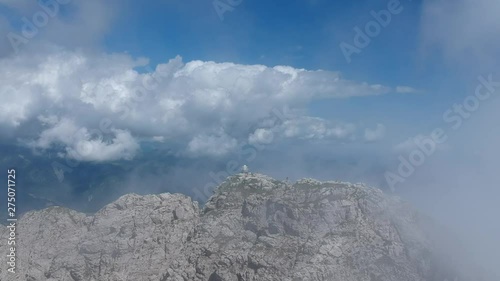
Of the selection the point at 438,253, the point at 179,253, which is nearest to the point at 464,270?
the point at 438,253

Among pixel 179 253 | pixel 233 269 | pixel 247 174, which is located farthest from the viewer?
pixel 247 174

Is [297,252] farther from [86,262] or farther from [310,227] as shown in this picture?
[86,262]

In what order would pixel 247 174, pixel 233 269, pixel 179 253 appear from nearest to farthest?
pixel 233 269 < pixel 179 253 < pixel 247 174

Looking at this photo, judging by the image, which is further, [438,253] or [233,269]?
[438,253]

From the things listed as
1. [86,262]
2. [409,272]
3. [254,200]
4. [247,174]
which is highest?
[247,174]

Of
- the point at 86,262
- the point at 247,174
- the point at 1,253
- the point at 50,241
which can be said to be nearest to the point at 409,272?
the point at 247,174

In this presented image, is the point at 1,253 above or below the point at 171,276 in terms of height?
above
